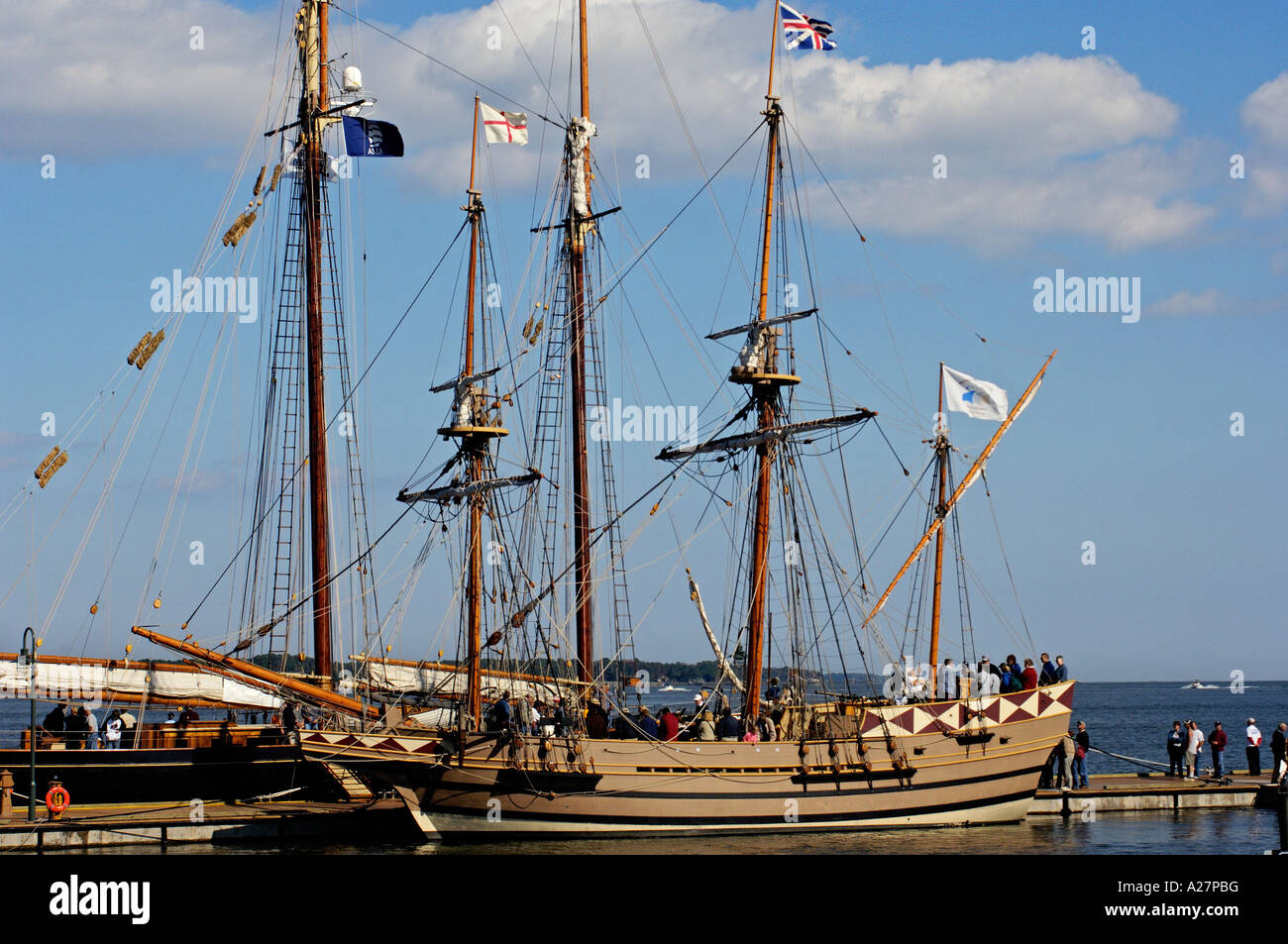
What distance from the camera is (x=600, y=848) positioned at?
35844mm

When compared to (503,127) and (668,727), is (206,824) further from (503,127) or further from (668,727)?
(503,127)

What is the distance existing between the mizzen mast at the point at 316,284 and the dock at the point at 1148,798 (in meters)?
21.7

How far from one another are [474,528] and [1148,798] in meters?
21.2

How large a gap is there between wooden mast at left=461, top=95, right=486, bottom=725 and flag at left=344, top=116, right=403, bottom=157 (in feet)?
19.2

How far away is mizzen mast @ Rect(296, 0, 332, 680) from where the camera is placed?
44.0 metres

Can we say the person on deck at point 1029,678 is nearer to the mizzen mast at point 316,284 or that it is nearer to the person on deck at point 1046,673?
the person on deck at point 1046,673

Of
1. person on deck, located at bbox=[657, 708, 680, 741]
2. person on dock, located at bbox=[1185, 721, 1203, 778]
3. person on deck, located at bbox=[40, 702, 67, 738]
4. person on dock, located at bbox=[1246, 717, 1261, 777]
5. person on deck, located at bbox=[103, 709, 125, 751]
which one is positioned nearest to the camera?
person on deck, located at bbox=[657, 708, 680, 741]

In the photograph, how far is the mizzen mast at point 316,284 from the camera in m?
44.0

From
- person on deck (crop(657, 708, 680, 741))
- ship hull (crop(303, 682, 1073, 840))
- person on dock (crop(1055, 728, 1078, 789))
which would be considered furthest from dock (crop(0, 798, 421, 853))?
person on dock (crop(1055, 728, 1078, 789))

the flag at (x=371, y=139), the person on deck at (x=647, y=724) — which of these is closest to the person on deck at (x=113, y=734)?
the person on deck at (x=647, y=724)

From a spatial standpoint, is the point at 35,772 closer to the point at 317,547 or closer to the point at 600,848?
the point at 317,547

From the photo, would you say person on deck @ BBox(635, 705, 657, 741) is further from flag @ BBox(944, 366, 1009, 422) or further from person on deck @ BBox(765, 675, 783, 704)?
flag @ BBox(944, 366, 1009, 422)
